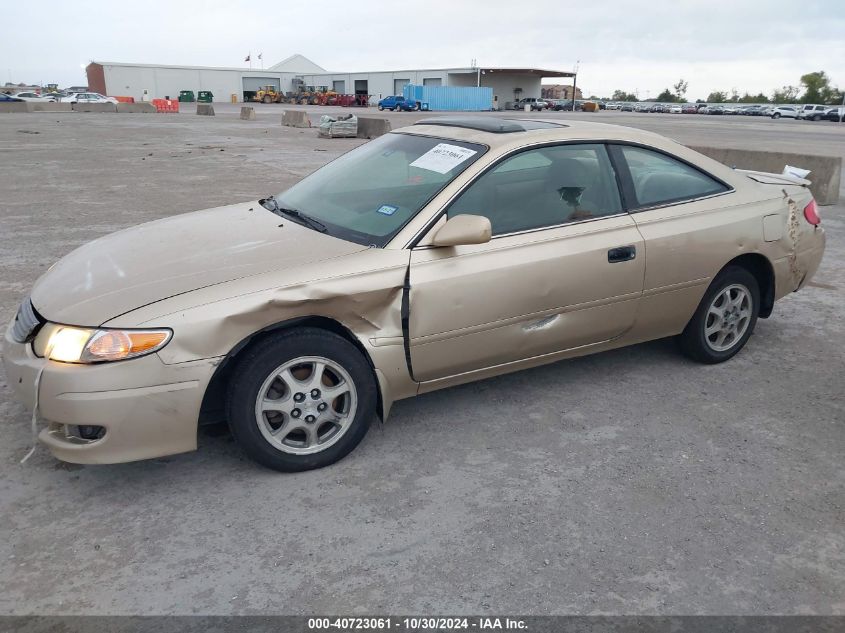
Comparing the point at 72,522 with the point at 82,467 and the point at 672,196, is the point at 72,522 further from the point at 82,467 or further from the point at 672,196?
the point at 672,196

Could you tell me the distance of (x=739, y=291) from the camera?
4.21 m

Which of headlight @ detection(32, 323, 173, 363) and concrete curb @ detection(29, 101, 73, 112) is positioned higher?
concrete curb @ detection(29, 101, 73, 112)

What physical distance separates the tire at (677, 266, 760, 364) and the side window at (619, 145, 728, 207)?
0.53m

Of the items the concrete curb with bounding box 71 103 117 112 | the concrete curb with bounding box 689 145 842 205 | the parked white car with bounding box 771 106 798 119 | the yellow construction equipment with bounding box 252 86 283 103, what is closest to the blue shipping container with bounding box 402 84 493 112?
the yellow construction equipment with bounding box 252 86 283 103

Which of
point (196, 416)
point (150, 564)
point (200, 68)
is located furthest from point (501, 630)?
point (200, 68)

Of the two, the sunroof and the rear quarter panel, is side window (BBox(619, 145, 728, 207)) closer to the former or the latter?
the rear quarter panel

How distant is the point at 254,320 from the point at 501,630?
1.53 meters

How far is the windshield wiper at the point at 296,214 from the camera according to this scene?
347cm

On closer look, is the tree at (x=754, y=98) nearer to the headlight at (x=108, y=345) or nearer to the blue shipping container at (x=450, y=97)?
the blue shipping container at (x=450, y=97)

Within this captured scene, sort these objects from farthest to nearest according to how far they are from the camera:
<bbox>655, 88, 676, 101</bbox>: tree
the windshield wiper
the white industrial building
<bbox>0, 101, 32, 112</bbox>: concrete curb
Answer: <bbox>655, 88, 676, 101</bbox>: tree → the white industrial building → <bbox>0, 101, 32, 112</bbox>: concrete curb → the windshield wiper

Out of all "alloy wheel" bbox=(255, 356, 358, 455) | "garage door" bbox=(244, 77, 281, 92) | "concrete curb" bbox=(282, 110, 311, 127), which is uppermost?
"garage door" bbox=(244, 77, 281, 92)

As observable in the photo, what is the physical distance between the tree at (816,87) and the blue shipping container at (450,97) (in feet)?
165

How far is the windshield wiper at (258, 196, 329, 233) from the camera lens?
347 cm

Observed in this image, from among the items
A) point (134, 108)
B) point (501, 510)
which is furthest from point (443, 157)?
point (134, 108)
